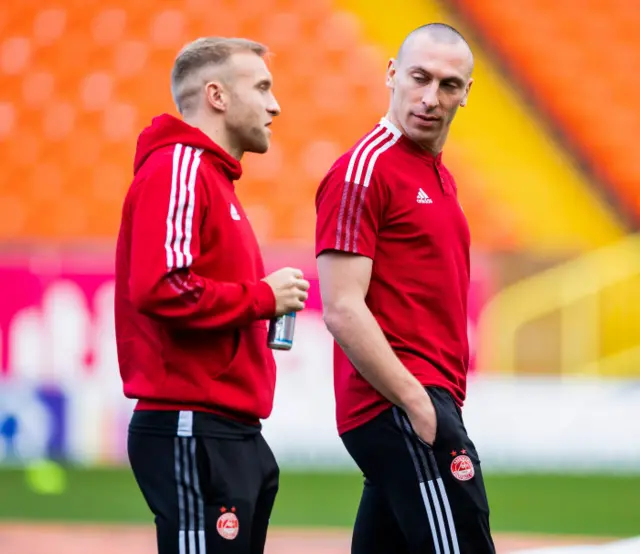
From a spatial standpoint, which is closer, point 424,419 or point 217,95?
point 424,419

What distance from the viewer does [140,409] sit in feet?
9.07

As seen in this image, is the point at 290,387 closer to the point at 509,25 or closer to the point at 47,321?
the point at 47,321

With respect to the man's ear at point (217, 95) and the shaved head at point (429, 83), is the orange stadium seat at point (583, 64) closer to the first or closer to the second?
the shaved head at point (429, 83)

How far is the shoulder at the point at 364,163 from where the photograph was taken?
2848 millimetres

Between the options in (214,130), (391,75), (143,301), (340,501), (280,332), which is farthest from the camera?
(340,501)

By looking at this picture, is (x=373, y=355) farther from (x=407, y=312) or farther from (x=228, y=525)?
(x=228, y=525)

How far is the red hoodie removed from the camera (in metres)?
2.65

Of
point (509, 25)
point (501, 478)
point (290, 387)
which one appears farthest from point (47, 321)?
point (509, 25)

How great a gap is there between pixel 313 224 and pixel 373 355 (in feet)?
21.0

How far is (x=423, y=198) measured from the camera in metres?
2.91

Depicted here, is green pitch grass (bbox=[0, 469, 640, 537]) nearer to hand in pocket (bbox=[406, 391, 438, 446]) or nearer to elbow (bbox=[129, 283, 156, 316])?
Answer: hand in pocket (bbox=[406, 391, 438, 446])

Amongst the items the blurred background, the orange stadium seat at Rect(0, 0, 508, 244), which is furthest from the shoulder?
the orange stadium seat at Rect(0, 0, 508, 244)

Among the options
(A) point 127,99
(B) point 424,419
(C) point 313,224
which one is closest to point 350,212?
(B) point 424,419

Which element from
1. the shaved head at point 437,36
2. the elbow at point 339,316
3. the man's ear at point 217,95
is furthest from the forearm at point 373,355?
the shaved head at point 437,36
